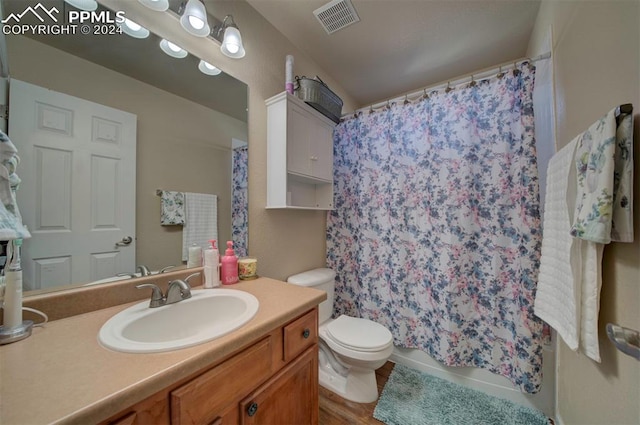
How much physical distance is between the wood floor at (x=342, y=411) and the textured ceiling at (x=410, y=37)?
2424mm

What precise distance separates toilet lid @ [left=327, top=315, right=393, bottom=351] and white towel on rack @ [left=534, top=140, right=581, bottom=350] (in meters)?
0.78

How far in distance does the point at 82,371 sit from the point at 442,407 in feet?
5.65

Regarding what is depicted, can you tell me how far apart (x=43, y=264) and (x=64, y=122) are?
484mm

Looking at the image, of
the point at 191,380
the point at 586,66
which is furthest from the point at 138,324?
the point at 586,66

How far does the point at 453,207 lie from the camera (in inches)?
59.5

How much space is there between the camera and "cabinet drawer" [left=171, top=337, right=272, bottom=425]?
54 cm

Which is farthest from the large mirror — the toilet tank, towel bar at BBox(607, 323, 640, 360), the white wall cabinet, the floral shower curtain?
towel bar at BBox(607, 323, 640, 360)

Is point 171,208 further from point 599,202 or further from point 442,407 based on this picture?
point 442,407

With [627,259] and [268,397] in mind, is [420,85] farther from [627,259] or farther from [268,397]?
[268,397]

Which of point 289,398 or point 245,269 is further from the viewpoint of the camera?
point 245,269

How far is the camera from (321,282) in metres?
1.63

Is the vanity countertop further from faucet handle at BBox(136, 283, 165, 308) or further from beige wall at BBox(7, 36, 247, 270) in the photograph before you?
beige wall at BBox(7, 36, 247, 270)

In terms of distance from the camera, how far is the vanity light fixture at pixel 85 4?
808 millimetres

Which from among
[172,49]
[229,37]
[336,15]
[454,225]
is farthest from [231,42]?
[454,225]
